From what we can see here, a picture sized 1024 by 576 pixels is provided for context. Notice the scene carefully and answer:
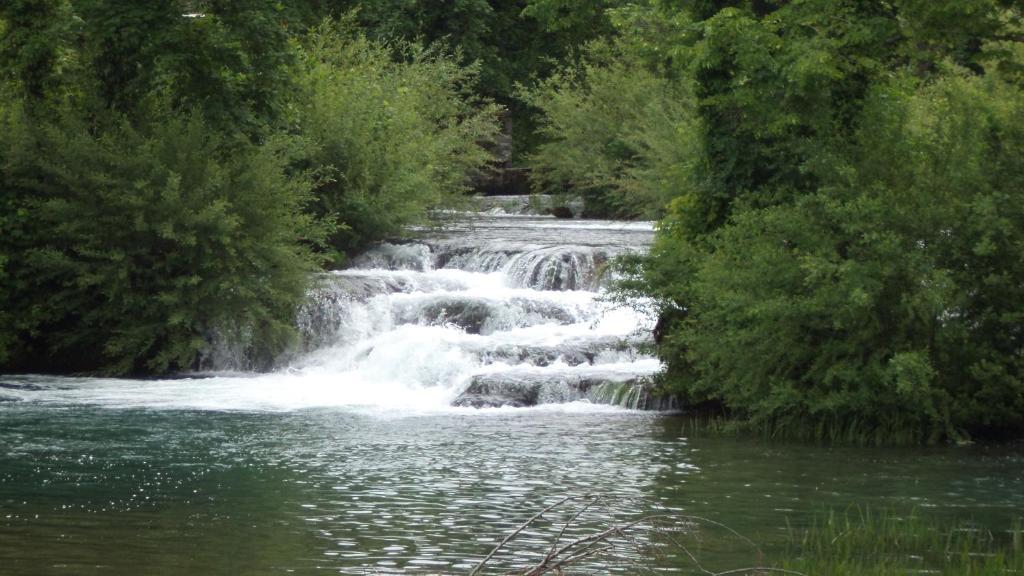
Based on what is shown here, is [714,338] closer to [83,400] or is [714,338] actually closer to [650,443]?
[650,443]

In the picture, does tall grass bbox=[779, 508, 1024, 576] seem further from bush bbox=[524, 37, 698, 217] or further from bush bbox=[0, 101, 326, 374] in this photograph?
bush bbox=[524, 37, 698, 217]

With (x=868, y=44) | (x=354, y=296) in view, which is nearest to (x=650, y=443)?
(x=868, y=44)

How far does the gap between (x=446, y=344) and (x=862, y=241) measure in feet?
24.9

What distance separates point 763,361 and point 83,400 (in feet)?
28.1

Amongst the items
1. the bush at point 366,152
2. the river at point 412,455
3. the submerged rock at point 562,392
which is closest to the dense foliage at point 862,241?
the river at point 412,455

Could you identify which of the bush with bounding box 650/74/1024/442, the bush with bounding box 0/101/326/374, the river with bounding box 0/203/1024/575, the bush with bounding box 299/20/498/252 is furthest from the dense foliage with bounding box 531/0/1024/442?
the bush with bounding box 299/20/498/252

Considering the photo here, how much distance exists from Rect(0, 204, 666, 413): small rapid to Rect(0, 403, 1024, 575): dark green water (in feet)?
3.44

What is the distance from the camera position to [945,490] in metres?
12.7

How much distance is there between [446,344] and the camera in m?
21.4

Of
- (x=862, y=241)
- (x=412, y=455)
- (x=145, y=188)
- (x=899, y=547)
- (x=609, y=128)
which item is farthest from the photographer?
(x=609, y=128)

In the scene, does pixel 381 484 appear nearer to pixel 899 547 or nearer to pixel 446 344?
pixel 899 547

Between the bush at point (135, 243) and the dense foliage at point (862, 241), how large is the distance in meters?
6.93

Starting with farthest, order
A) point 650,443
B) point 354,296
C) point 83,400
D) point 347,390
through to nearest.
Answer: point 354,296
point 347,390
point 83,400
point 650,443

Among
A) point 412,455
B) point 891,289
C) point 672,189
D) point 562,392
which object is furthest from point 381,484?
point 672,189
